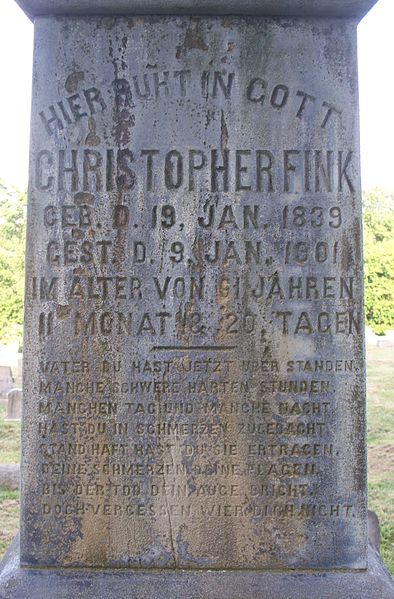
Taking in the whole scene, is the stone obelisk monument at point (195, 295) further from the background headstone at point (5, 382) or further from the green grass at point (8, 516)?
the background headstone at point (5, 382)

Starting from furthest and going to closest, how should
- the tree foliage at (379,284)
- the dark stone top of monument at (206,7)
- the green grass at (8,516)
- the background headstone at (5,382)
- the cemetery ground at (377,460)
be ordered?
the tree foliage at (379,284)
the background headstone at (5,382)
the cemetery ground at (377,460)
the green grass at (8,516)
the dark stone top of monument at (206,7)

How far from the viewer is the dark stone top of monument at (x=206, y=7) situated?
288cm

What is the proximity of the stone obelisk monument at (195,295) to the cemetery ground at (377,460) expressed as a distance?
2.38 m

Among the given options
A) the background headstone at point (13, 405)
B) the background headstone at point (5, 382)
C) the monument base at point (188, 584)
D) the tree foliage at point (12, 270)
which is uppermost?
the tree foliage at point (12, 270)

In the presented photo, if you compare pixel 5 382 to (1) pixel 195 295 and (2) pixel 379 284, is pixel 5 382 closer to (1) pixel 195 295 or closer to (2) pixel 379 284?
(1) pixel 195 295

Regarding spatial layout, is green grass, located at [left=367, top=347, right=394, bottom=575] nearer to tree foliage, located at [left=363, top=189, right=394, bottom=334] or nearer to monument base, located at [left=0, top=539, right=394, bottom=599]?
monument base, located at [left=0, top=539, right=394, bottom=599]

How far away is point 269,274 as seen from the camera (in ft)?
9.57

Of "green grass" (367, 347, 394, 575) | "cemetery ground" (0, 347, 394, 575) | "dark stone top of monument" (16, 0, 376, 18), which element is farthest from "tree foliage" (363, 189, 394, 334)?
"dark stone top of monument" (16, 0, 376, 18)

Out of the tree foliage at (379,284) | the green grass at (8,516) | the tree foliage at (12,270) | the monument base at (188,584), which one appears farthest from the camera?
the tree foliage at (379,284)

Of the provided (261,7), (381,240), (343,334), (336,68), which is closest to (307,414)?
(343,334)

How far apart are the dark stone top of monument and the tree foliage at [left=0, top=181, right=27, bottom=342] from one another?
15.9 meters

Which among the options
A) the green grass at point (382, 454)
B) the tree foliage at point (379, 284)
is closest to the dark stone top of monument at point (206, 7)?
the green grass at point (382, 454)

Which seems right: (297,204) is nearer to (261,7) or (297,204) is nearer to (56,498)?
(261,7)

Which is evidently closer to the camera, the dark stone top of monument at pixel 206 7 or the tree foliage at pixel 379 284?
the dark stone top of monument at pixel 206 7
